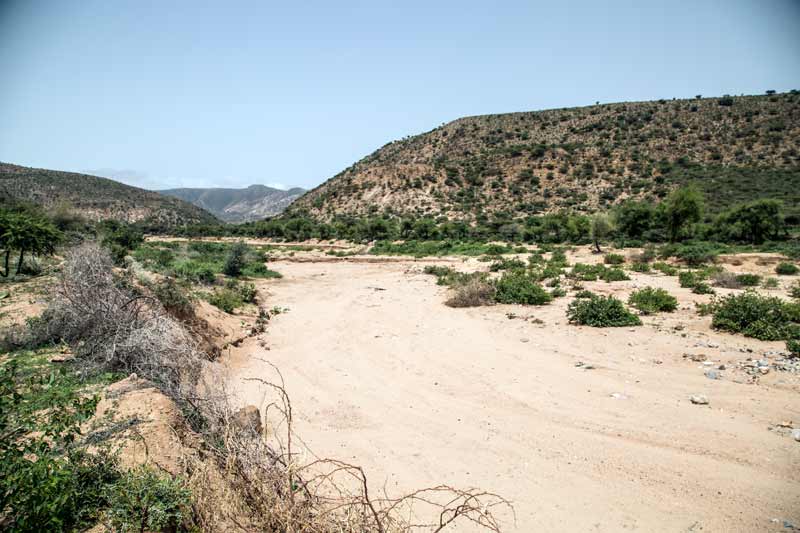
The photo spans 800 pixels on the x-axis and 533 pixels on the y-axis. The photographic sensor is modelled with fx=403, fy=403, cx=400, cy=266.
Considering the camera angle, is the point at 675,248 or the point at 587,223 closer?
the point at 675,248

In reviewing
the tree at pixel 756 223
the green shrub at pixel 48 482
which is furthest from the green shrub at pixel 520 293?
the tree at pixel 756 223

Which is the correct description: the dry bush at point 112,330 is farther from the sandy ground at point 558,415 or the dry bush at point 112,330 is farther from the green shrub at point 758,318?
the green shrub at point 758,318

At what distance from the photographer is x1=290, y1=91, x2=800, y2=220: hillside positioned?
44312 mm

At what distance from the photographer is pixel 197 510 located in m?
3.23

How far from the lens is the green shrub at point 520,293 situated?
13125 mm

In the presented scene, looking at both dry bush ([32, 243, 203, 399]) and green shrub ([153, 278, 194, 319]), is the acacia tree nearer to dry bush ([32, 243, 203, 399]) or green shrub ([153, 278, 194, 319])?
dry bush ([32, 243, 203, 399])

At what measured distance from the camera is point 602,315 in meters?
10.6

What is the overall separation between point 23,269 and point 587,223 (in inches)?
1286

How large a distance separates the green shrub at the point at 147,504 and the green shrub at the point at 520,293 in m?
11.6

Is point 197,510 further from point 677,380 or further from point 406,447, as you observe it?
point 677,380

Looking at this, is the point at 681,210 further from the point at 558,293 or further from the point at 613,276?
the point at 558,293

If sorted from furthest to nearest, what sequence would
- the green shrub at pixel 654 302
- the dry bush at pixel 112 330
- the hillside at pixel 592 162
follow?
the hillside at pixel 592 162
the green shrub at pixel 654 302
the dry bush at pixel 112 330

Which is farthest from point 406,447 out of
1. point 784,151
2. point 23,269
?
point 784,151

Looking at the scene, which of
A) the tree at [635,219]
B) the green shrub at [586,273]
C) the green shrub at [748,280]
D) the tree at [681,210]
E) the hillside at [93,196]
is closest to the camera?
the green shrub at [748,280]
